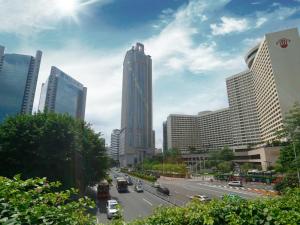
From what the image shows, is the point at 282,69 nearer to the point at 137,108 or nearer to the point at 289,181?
the point at 289,181

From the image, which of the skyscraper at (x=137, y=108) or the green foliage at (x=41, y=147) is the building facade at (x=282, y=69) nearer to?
the green foliage at (x=41, y=147)

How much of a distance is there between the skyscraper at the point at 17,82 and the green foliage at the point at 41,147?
112035mm

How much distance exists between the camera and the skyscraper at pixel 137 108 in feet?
595

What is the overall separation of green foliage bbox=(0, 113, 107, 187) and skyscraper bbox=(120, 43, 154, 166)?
499 ft

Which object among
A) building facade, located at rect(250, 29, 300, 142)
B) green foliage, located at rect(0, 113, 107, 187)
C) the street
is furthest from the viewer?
building facade, located at rect(250, 29, 300, 142)

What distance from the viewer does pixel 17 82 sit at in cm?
13300

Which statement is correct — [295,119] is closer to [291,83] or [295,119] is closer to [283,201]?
[283,201]

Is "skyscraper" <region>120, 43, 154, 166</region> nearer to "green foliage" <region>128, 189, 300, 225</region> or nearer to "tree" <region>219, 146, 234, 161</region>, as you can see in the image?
"tree" <region>219, 146, 234, 161</region>

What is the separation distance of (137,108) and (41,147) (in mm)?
156903

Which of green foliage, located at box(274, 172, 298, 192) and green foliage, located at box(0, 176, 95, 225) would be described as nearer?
green foliage, located at box(0, 176, 95, 225)

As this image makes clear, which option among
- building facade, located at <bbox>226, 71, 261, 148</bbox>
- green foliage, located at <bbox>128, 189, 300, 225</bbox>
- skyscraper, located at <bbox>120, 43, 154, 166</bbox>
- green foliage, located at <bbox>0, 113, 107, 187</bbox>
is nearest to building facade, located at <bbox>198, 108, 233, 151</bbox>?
building facade, located at <bbox>226, 71, 261, 148</bbox>

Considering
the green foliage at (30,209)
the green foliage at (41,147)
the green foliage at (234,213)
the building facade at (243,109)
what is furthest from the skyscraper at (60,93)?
the green foliage at (30,209)

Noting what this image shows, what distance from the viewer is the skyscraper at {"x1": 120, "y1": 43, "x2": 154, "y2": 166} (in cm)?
18125

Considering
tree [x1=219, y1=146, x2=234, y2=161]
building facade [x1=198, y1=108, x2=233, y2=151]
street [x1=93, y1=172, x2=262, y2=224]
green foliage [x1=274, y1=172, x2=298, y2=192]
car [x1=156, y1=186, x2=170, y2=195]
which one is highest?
building facade [x1=198, y1=108, x2=233, y2=151]
